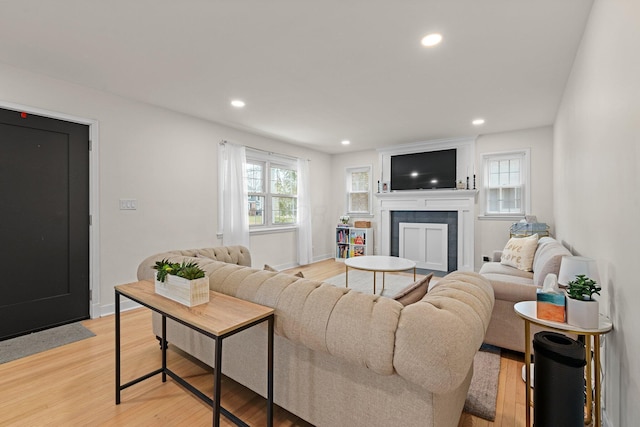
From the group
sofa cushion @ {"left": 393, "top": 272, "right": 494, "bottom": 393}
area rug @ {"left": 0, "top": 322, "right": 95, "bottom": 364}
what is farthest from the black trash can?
area rug @ {"left": 0, "top": 322, "right": 95, "bottom": 364}

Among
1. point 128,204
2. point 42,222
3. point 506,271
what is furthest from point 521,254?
point 42,222

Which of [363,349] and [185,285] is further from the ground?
[185,285]

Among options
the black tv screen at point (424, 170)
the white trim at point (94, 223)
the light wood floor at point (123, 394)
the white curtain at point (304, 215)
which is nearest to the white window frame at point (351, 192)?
the black tv screen at point (424, 170)

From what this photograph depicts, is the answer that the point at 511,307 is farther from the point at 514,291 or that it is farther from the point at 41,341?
the point at 41,341

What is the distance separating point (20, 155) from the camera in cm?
277

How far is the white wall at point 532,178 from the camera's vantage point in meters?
4.59

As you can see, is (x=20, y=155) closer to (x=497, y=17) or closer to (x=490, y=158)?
(x=497, y=17)

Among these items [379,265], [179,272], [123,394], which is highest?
[179,272]

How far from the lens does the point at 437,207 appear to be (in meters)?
5.44

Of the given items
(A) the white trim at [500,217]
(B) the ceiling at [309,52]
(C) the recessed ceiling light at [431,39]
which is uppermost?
(B) the ceiling at [309,52]

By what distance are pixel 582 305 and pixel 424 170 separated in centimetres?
448

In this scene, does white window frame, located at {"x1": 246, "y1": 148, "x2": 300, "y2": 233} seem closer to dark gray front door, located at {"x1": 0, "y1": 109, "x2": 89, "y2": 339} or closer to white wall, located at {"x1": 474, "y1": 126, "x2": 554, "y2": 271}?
dark gray front door, located at {"x1": 0, "y1": 109, "x2": 89, "y2": 339}

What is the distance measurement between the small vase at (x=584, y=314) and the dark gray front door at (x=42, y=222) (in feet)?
13.6

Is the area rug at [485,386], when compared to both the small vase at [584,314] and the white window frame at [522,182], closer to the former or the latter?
the small vase at [584,314]
